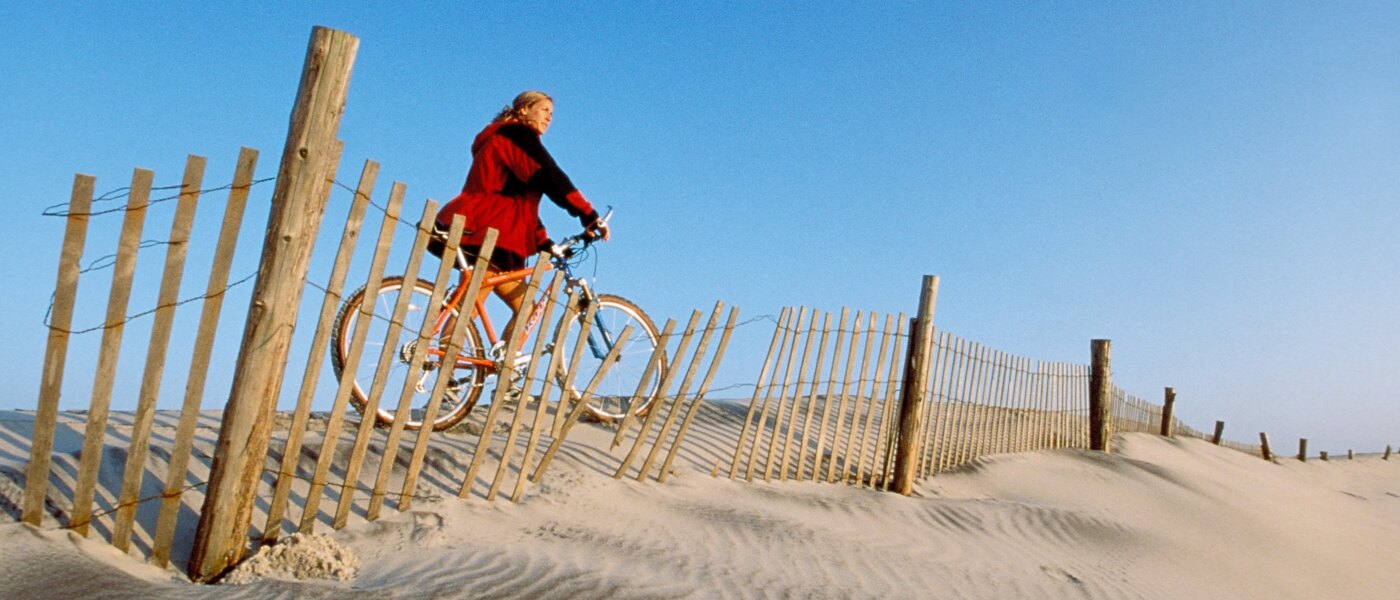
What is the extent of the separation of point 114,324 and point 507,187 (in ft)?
8.48

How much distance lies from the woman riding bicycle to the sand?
115 cm

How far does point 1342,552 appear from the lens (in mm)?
9469

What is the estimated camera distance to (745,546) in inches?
206

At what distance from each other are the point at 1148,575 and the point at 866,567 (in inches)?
97.2

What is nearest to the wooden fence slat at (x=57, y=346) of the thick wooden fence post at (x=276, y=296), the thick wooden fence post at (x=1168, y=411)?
the thick wooden fence post at (x=276, y=296)

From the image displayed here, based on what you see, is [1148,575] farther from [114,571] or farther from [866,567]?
[114,571]

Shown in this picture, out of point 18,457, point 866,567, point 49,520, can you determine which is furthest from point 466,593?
point 18,457

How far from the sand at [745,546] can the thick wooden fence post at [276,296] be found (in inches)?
9.4

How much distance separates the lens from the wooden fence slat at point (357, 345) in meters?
4.25

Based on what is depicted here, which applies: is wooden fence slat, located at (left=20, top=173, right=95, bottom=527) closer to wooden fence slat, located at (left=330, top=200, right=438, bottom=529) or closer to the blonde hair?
wooden fence slat, located at (left=330, top=200, right=438, bottom=529)

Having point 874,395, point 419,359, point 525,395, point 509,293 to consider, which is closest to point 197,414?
point 419,359

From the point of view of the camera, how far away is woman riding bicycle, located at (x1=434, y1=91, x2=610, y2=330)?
604 centimetres

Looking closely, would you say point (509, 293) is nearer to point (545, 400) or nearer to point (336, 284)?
point (545, 400)

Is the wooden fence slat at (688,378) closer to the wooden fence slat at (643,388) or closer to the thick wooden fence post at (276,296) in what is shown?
the wooden fence slat at (643,388)
